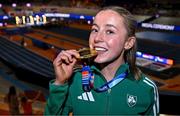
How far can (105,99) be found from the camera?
1.79m

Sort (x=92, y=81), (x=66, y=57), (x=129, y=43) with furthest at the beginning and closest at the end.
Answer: (x=129, y=43)
(x=92, y=81)
(x=66, y=57)

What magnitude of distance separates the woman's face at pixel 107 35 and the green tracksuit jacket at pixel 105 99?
0.14 m

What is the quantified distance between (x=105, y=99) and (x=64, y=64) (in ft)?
1.22

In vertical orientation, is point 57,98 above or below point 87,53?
below

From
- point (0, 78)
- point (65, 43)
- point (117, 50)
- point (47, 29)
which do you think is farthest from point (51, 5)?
point (117, 50)

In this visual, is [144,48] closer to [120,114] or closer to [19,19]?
[120,114]

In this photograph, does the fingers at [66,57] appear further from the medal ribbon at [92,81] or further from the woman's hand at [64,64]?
the medal ribbon at [92,81]

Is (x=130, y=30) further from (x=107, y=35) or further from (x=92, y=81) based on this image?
(x=92, y=81)

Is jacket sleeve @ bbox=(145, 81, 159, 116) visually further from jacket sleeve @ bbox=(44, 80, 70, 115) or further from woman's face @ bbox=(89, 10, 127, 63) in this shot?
jacket sleeve @ bbox=(44, 80, 70, 115)

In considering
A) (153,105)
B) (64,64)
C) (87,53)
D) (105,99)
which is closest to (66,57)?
(64,64)

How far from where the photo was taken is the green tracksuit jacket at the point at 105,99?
1.78 meters

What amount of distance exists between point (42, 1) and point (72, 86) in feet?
118

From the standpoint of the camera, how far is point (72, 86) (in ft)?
5.99

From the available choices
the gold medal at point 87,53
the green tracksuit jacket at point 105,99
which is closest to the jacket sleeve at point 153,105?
Result: the green tracksuit jacket at point 105,99
